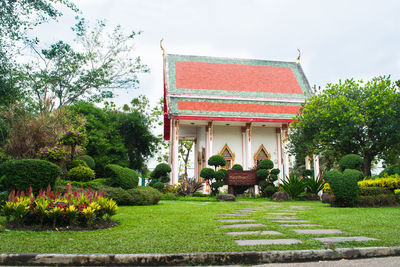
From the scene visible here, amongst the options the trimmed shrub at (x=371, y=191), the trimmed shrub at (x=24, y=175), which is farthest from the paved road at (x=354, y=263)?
the trimmed shrub at (x=371, y=191)

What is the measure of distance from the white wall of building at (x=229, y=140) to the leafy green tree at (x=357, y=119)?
8.46 metres

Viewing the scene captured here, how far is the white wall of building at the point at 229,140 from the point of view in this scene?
21.1 metres

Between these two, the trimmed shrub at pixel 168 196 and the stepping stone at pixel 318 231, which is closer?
the stepping stone at pixel 318 231

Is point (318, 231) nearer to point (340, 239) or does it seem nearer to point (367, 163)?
point (340, 239)

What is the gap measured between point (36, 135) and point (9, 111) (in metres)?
2.86

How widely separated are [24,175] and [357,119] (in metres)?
9.92

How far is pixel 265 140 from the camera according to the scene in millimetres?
21844

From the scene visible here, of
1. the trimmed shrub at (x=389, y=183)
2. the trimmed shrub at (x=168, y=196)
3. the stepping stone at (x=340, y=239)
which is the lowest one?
the trimmed shrub at (x=168, y=196)

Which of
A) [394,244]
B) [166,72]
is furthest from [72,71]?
[394,244]

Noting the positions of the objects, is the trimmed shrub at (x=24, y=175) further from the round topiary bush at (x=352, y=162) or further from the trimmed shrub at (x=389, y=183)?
the trimmed shrub at (x=389, y=183)

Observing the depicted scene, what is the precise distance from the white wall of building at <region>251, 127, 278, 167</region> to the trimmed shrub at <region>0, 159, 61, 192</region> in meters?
17.1

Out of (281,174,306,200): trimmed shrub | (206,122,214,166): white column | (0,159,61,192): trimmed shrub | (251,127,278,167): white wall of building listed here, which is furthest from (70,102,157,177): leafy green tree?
(0,159,61,192): trimmed shrub

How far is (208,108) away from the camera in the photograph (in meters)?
19.6

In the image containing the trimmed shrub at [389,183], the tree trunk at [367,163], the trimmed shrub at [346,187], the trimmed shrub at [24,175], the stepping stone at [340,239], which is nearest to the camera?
the stepping stone at [340,239]
